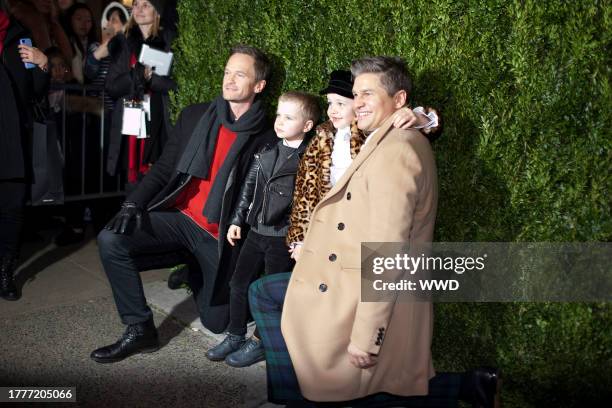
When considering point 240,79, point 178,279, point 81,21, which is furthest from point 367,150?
point 81,21

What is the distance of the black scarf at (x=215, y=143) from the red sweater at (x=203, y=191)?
5 centimetres

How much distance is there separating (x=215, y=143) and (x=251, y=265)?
85cm

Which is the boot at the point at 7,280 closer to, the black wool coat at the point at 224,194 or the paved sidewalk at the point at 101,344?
the paved sidewalk at the point at 101,344

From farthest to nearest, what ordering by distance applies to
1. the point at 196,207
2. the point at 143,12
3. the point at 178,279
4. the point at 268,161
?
the point at 143,12 → the point at 178,279 → the point at 196,207 → the point at 268,161

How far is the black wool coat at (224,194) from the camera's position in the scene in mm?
4375

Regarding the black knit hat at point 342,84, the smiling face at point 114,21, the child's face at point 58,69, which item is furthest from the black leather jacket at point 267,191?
the smiling face at point 114,21

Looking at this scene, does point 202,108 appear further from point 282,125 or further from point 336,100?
point 336,100

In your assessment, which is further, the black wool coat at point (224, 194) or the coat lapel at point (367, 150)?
the black wool coat at point (224, 194)

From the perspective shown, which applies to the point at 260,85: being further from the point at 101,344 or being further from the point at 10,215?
the point at 10,215

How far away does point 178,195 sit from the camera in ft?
Answer: 14.9

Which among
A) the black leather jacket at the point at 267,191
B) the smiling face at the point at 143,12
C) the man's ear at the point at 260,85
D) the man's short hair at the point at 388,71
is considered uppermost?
the smiling face at the point at 143,12

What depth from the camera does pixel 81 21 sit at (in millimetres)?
7445

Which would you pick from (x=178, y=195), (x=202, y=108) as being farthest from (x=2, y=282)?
(x=202, y=108)

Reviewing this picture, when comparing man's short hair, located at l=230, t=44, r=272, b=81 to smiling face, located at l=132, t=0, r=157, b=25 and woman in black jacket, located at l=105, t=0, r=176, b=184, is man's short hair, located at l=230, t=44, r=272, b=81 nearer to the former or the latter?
woman in black jacket, located at l=105, t=0, r=176, b=184
